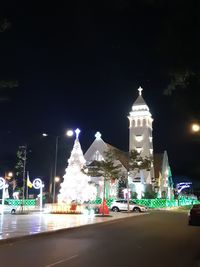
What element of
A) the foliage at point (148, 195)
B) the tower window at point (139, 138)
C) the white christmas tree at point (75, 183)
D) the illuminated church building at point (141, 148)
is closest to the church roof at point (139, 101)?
the illuminated church building at point (141, 148)

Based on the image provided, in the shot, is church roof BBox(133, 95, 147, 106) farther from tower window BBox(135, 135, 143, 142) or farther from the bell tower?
tower window BBox(135, 135, 143, 142)

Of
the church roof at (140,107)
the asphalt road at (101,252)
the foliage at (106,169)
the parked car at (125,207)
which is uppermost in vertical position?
the church roof at (140,107)

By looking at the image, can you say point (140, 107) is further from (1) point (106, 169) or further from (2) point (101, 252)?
(2) point (101, 252)

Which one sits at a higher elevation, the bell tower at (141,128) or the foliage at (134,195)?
the bell tower at (141,128)

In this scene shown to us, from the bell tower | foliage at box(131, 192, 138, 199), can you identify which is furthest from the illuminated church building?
foliage at box(131, 192, 138, 199)

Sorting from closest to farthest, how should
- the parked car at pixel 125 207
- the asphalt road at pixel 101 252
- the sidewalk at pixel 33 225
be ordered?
1. the asphalt road at pixel 101 252
2. the sidewalk at pixel 33 225
3. the parked car at pixel 125 207

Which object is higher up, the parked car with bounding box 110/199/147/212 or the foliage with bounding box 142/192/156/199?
the foliage with bounding box 142/192/156/199

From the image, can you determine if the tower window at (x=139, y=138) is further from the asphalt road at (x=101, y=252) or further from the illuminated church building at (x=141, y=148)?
the asphalt road at (x=101, y=252)

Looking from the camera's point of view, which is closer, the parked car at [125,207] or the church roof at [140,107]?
the parked car at [125,207]

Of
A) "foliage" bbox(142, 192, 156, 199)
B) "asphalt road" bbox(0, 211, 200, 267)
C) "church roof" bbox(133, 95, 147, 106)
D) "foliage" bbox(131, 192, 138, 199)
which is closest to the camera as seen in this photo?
"asphalt road" bbox(0, 211, 200, 267)

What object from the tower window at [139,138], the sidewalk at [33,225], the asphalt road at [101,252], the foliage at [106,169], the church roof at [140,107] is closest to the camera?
the asphalt road at [101,252]

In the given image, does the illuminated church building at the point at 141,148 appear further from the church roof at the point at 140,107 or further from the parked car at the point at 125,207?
the parked car at the point at 125,207

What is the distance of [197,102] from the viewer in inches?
581

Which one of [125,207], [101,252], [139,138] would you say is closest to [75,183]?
[125,207]
